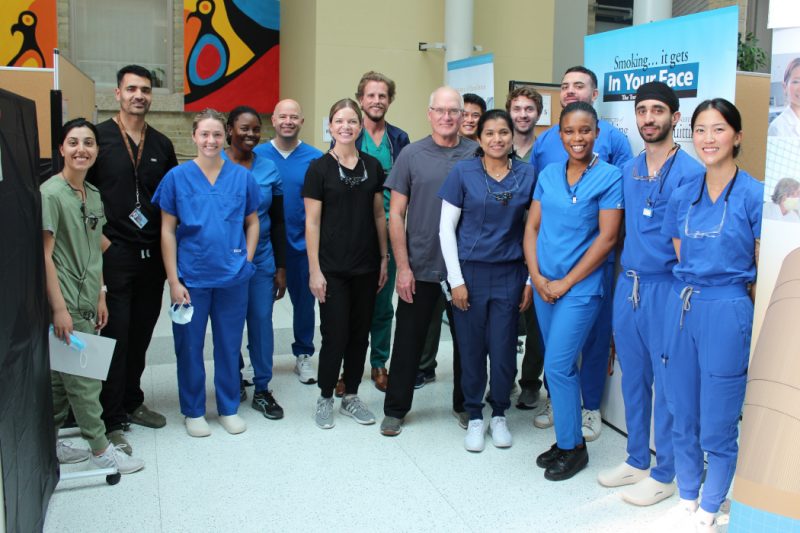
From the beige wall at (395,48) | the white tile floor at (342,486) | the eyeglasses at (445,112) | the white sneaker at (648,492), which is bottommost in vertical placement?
the white tile floor at (342,486)

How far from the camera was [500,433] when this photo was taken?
126 inches

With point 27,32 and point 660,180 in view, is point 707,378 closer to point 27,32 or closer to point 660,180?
point 660,180

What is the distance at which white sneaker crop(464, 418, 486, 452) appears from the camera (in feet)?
10.3

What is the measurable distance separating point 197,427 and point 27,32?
6.11 meters

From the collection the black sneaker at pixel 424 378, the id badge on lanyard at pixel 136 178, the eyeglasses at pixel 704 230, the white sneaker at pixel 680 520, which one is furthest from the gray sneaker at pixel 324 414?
the eyeglasses at pixel 704 230

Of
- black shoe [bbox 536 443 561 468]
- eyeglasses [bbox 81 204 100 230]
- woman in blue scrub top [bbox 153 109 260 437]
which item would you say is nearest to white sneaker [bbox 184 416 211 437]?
woman in blue scrub top [bbox 153 109 260 437]

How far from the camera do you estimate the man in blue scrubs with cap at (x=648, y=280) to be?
256 cm

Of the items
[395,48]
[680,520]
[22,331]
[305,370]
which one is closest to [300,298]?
[305,370]

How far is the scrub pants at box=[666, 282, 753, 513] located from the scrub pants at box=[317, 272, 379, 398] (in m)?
1.36

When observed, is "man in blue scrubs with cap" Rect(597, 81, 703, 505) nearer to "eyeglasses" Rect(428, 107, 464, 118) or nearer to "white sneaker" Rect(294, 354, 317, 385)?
"eyeglasses" Rect(428, 107, 464, 118)

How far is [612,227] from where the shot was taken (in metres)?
2.75

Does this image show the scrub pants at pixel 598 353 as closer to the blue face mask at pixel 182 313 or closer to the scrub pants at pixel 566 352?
the scrub pants at pixel 566 352

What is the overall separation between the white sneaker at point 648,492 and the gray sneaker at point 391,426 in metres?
1.02

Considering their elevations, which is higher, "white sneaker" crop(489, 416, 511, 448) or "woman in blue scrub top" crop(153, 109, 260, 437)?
"woman in blue scrub top" crop(153, 109, 260, 437)
